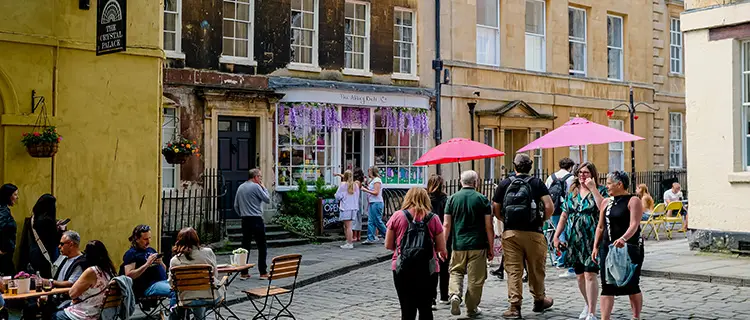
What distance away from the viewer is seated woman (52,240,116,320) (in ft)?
26.4

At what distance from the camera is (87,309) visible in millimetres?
8125

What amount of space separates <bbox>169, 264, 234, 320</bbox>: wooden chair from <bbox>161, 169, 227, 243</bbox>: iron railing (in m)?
7.81

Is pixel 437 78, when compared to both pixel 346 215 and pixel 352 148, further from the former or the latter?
pixel 346 215

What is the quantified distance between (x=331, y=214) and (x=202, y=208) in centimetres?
313

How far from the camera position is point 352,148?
21.5 meters

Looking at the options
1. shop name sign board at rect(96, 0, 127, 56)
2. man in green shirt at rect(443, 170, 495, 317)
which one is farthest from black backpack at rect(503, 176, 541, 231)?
shop name sign board at rect(96, 0, 127, 56)

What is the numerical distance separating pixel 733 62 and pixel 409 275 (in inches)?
380

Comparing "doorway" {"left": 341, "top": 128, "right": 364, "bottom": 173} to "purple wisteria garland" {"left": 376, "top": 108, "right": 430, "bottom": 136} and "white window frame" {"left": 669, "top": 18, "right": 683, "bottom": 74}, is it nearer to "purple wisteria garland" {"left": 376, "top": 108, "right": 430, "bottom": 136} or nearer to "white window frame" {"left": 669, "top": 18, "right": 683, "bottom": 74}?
"purple wisteria garland" {"left": 376, "top": 108, "right": 430, "bottom": 136}

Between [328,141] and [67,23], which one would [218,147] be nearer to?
[328,141]

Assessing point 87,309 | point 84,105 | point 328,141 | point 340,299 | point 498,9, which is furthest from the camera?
point 498,9

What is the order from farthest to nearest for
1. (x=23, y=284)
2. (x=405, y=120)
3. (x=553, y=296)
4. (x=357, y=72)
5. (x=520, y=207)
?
(x=405, y=120) → (x=357, y=72) → (x=553, y=296) → (x=520, y=207) → (x=23, y=284)

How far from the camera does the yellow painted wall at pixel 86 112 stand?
1179 centimetres

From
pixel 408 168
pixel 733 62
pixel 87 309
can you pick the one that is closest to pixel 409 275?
pixel 87 309

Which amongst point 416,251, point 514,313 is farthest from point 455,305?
point 416,251
